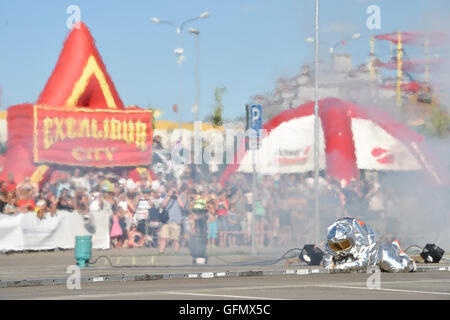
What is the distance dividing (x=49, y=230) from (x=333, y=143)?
13870 mm

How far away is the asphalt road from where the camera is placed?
52.2ft

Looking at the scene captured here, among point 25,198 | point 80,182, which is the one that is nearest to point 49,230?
point 25,198

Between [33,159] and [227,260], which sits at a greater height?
[33,159]

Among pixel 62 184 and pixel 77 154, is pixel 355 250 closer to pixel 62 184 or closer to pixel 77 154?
pixel 62 184

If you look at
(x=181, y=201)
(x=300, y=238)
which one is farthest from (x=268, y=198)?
(x=181, y=201)

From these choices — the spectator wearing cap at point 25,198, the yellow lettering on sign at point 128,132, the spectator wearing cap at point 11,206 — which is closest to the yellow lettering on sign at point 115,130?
the yellow lettering on sign at point 128,132

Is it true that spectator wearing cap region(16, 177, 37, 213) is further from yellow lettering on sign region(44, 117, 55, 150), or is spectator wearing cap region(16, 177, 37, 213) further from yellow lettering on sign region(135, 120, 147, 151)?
yellow lettering on sign region(135, 120, 147, 151)

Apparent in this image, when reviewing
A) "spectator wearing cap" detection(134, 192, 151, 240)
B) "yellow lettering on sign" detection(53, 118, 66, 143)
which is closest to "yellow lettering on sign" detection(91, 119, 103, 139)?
"yellow lettering on sign" detection(53, 118, 66, 143)

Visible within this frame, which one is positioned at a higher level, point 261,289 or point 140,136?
point 140,136

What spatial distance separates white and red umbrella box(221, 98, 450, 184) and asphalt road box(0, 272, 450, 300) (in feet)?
59.2

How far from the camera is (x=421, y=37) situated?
30.8m

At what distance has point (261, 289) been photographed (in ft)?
57.2
